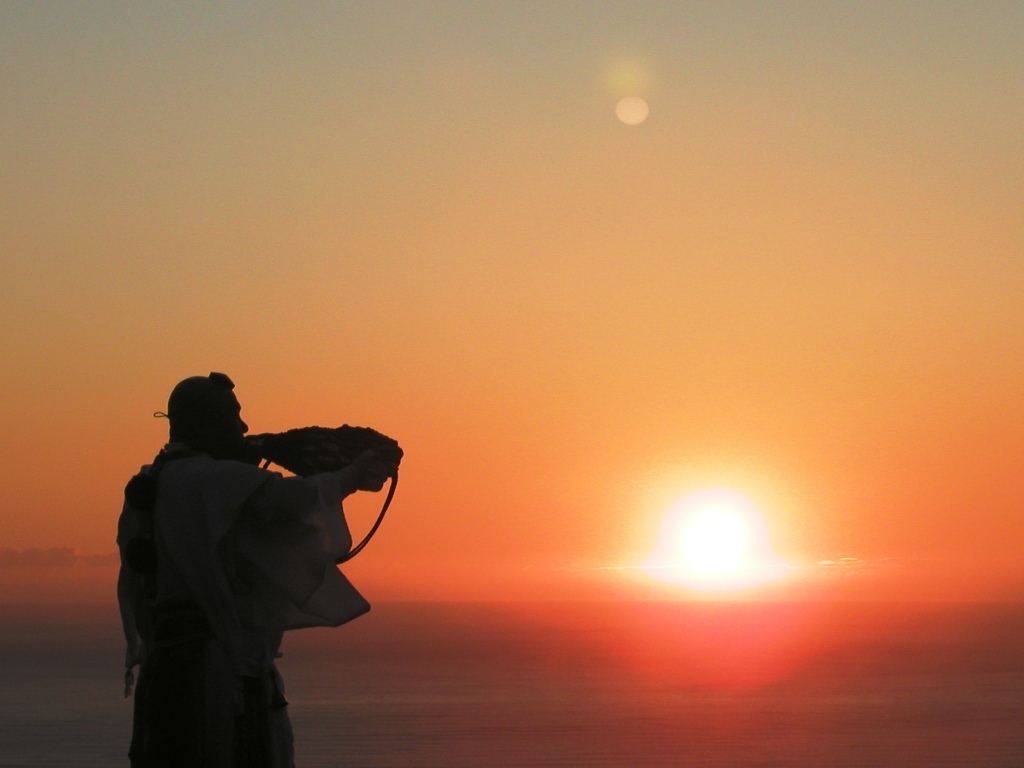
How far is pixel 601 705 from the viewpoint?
53.1m

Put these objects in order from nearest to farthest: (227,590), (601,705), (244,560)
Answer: (227,590) < (244,560) < (601,705)

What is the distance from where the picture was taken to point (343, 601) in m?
4.88

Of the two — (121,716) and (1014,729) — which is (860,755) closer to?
(1014,729)

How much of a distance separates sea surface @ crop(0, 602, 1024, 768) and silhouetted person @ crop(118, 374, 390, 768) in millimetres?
28003

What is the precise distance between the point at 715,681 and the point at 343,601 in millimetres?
66068

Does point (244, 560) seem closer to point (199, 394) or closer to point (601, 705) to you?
point (199, 394)

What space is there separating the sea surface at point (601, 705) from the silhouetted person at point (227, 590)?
28003 millimetres

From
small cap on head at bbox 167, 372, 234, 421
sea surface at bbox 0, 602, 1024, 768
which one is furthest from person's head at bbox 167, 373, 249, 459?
sea surface at bbox 0, 602, 1024, 768

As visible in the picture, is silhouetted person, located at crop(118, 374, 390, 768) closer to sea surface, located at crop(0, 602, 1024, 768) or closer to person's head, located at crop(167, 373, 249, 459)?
person's head, located at crop(167, 373, 249, 459)

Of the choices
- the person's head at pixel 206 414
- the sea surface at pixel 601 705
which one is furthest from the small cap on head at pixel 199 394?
the sea surface at pixel 601 705

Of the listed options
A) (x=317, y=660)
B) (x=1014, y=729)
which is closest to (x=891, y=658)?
(x=317, y=660)

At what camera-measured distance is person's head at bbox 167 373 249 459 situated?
504 cm

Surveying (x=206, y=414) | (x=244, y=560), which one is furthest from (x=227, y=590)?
(x=206, y=414)

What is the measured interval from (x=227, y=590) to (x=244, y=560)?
0.16 meters
